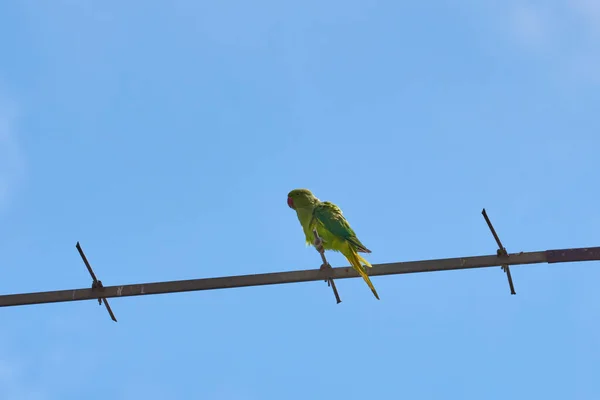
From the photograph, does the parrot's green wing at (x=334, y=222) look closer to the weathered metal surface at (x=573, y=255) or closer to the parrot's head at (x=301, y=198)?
the parrot's head at (x=301, y=198)

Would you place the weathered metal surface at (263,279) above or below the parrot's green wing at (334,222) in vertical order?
below

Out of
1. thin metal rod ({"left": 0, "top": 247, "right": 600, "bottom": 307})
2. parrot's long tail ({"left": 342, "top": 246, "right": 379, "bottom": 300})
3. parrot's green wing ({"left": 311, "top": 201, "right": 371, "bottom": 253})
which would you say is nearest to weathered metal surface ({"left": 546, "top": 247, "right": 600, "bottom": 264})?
thin metal rod ({"left": 0, "top": 247, "right": 600, "bottom": 307})

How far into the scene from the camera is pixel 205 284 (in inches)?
315

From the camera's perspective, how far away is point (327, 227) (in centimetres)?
1077

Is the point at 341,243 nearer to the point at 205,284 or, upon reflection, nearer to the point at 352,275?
the point at 352,275

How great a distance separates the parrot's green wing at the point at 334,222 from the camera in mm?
10023

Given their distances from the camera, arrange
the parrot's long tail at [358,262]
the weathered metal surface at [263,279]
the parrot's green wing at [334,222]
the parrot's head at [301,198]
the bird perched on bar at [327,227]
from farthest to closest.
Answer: the parrot's head at [301,198], the parrot's green wing at [334,222], the bird perched on bar at [327,227], the parrot's long tail at [358,262], the weathered metal surface at [263,279]

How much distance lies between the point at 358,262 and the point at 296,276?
1.67 metres

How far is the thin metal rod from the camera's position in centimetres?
753

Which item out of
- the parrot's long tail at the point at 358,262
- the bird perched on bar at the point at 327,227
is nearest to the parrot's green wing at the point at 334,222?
the bird perched on bar at the point at 327,227

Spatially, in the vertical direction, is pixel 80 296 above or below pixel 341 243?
below

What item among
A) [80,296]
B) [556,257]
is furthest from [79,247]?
[556,257]

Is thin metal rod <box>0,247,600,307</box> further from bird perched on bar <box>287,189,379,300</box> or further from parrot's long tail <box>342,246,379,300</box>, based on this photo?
bird perched on bar <box>287,189,379,300</box>

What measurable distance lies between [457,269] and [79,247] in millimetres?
4150
